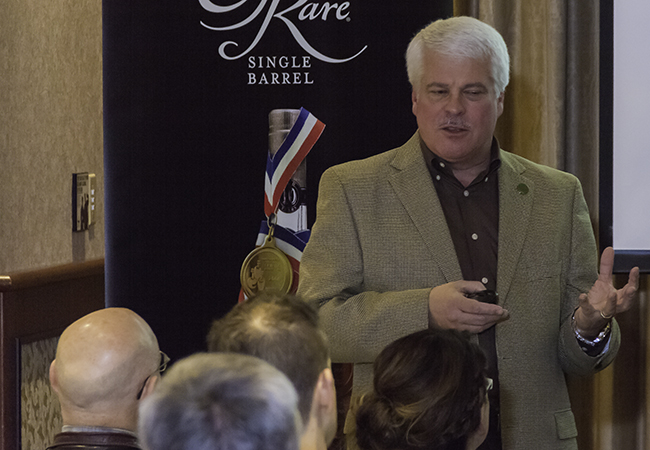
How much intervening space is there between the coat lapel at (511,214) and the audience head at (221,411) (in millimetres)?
1263

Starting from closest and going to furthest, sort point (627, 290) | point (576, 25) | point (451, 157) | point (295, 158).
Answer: point (627, 290), point (451, 157), point (295, 158), point (576, 25)

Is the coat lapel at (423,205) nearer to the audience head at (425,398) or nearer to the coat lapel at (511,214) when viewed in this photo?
the coat lapel at (511,214)

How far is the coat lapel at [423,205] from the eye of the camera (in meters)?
2.14

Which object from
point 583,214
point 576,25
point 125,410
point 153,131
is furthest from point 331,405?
point 576,25

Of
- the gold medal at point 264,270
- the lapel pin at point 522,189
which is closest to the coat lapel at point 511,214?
the lapel pin at point 522,189

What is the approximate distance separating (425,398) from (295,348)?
288 millimetres

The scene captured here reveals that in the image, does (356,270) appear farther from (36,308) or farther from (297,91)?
(36,308)

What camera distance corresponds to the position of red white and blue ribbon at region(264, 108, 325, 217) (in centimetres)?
267

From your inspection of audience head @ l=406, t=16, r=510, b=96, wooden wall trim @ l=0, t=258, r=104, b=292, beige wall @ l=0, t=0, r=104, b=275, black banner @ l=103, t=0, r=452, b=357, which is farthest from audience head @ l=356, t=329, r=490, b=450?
beige wall @ l=0, t=0, r=104, b=275

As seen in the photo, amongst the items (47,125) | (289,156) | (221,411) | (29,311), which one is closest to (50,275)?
(29,311)

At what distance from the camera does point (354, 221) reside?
7.30 feet

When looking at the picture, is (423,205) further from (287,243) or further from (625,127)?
(625,127)

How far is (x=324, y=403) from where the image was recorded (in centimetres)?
140

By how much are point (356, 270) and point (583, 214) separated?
668 mm
